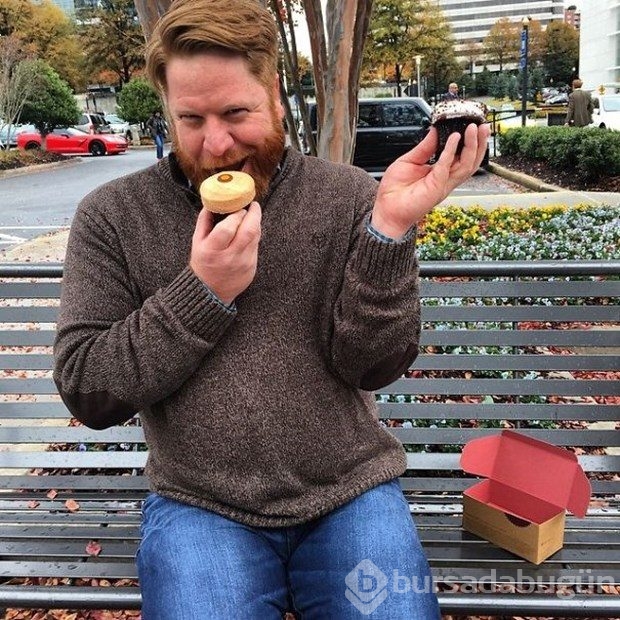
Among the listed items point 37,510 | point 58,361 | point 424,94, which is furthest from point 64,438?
point 424,94

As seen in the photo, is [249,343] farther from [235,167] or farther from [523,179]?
[523,179]

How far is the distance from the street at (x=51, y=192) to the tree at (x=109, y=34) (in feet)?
80.9

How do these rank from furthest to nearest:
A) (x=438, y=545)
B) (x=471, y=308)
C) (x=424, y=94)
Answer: (x=424, y=94), (x=471, y=308), (x=438, y=545)

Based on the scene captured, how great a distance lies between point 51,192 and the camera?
1703cm

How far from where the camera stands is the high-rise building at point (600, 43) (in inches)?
1722

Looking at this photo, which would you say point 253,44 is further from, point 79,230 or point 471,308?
point 471,308

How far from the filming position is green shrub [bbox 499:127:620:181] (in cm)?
1159

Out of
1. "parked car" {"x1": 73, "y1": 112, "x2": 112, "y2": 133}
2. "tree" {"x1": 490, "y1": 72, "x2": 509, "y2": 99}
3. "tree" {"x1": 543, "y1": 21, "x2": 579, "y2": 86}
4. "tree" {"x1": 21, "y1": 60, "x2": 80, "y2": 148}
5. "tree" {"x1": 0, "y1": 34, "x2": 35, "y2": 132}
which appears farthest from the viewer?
"tree" {"x1": 543, "y1": 21, "x2": 579, "y2": 86}

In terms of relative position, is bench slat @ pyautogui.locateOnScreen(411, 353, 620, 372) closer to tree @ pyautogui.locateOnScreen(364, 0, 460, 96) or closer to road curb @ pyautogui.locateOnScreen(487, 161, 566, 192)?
road curb @ pyautogui.locateOnScreen(487, 161, 566, 192)

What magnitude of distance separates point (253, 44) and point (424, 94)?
59408 millimetres

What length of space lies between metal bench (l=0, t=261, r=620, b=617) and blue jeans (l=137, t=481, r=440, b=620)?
370 mm

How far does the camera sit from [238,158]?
1.66 meters

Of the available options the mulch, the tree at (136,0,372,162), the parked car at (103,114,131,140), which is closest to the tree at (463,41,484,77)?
the parked car at (103,114,131,140)

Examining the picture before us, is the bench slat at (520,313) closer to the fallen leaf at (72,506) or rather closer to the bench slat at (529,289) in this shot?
the bench slat at (529,289)
